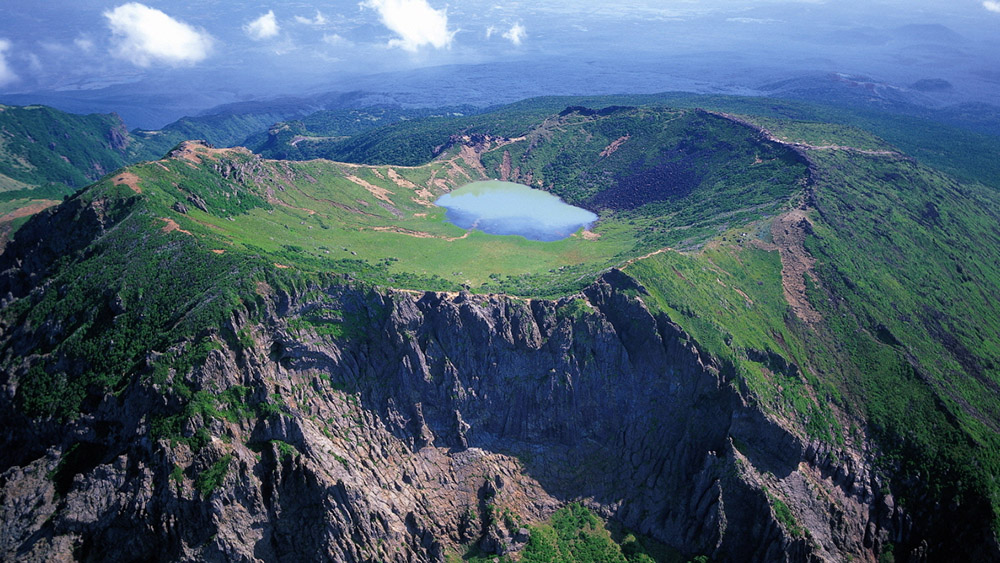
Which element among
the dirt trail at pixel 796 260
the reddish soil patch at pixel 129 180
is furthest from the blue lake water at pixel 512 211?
the reddish soil patch at pixel 129 180

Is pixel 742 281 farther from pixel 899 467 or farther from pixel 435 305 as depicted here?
pixel 435 305

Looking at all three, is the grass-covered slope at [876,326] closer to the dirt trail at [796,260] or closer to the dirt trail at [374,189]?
the dirt trail at [796,260]

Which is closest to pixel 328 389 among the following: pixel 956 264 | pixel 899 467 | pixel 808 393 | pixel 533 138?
pixel 808 393

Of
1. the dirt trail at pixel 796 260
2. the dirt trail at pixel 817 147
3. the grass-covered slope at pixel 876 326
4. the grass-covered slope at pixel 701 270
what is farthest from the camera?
the dirt trail at pixel 817 147

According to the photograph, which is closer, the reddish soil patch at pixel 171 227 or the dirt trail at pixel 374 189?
the reddish soil patch at pixel 171 227

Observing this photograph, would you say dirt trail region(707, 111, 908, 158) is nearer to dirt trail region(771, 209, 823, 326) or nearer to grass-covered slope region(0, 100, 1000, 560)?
grass-covered slope region(0, 100, 1000, 560)

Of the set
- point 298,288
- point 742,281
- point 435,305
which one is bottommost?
point 742,281

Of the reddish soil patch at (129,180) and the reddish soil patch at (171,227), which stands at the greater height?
the reddish soil patch at (129,180)
